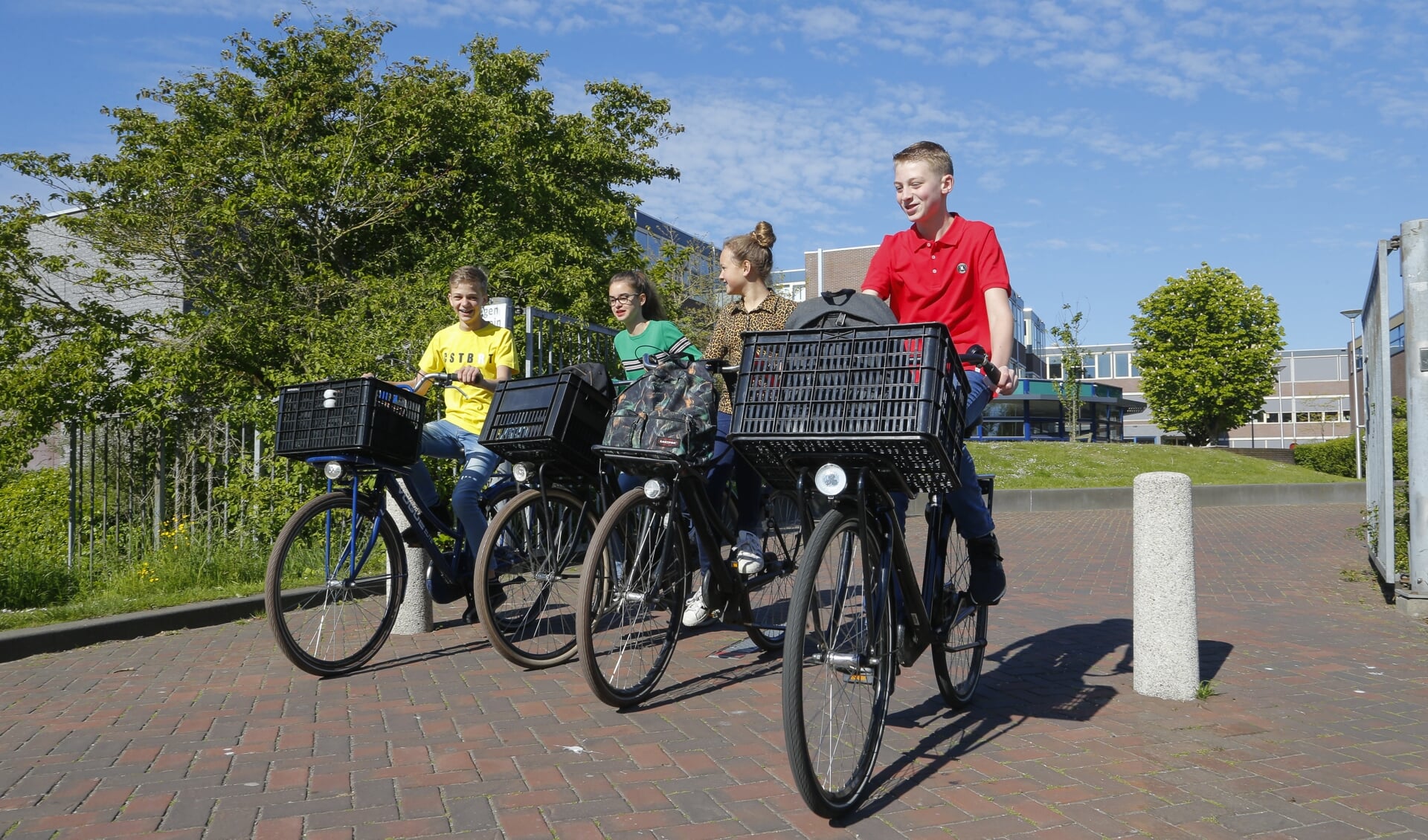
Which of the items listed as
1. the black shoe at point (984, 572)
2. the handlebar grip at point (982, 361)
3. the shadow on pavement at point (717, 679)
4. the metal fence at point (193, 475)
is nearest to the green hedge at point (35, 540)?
the metal fence at point (193, 475)

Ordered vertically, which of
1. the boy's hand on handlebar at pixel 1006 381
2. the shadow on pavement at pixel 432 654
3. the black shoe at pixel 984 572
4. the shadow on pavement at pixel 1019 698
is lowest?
the shadow on pavement at pixel 1019 698

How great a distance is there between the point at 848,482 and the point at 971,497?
89 cm

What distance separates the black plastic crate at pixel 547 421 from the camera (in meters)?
4.89

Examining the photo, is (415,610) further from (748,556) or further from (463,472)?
(748,556)

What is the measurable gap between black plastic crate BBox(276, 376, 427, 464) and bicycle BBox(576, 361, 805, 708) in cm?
120

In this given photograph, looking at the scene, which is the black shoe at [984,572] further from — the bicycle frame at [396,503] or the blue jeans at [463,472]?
the bicycle frame at [396,503]

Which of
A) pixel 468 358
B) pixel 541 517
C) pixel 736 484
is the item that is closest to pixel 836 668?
pixel 736 484

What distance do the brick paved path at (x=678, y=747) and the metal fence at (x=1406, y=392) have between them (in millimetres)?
822

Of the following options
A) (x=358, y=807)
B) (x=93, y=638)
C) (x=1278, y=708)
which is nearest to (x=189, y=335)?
(x=93, y=638)

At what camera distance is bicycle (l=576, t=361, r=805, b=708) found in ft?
14.0

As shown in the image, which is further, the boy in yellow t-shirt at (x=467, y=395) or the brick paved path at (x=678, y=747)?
the boy in yellow t-shirt at (x=467, y=395)

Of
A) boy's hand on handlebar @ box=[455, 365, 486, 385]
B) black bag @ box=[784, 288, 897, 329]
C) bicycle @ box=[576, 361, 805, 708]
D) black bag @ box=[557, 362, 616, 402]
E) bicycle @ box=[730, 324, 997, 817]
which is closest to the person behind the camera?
bicycle @ box=[730, 324, 997, 817]

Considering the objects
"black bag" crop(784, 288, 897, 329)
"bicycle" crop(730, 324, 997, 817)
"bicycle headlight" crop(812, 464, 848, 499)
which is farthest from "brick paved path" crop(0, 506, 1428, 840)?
"black bag" crop(784, 288, 897, 329)

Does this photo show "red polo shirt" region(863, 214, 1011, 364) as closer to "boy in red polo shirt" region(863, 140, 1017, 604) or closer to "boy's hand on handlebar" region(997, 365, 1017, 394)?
"boy in red polo shirt" region(863, 140, 1017, 604)
